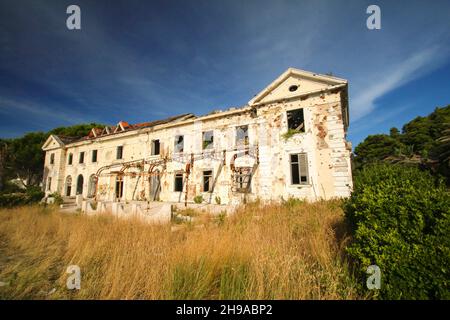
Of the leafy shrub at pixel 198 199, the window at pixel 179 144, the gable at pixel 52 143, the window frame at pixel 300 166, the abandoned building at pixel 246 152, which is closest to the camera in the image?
the abandoned building at pixel 246 152

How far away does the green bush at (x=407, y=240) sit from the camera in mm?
2145

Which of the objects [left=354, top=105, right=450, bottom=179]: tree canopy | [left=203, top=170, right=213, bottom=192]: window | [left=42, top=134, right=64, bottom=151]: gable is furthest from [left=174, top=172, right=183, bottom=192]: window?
[left=42, top=134, right=64, bottom=151]: gable

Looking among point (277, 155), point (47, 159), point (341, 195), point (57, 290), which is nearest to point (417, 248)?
point (57, 290)

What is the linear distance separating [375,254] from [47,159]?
34.8 metres

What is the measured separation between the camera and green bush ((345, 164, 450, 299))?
84.4 inches

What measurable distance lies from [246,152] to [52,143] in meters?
27.4

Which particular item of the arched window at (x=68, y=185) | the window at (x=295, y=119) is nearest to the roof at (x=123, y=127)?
the arched window at (x=68, y=185)

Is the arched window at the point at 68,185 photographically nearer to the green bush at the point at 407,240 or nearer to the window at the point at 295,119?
the window at the point at 295,119

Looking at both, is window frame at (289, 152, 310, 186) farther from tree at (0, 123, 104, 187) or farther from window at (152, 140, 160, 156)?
tree at (0, 123, 104, 187)

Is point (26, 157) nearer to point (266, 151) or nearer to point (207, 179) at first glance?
point (207, 179)

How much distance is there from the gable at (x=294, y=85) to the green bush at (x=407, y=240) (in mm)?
10003

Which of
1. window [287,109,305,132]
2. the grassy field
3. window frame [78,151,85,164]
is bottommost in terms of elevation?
the grassy field

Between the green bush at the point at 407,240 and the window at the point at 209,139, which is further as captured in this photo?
the window at the point at 209,139

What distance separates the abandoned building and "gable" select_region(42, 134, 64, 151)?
7.52 metres
